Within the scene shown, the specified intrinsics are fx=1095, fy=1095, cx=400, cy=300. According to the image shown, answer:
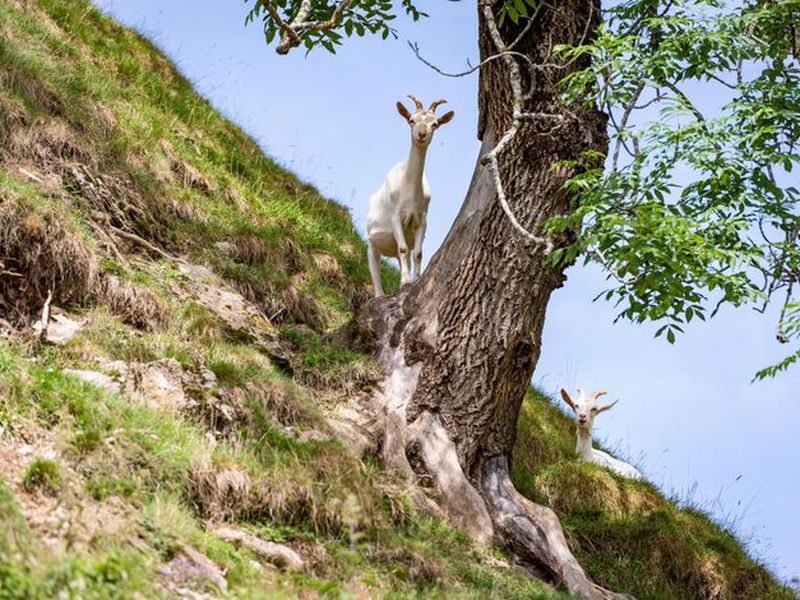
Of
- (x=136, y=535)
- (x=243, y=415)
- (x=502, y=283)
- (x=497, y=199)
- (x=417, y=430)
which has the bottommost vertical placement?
(x=136, y=535)

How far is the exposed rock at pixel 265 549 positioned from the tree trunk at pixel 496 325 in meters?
3.25

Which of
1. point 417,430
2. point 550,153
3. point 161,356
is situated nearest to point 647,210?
point 550,153

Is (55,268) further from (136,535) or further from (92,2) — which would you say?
(92,2)

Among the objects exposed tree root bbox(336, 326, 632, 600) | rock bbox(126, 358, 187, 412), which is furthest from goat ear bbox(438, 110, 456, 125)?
rock bbox(126, 358, 187, 412)

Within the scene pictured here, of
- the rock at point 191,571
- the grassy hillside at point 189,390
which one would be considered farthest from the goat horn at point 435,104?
the rock at point 191,571

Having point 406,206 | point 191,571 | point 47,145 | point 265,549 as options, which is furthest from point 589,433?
point 191,571

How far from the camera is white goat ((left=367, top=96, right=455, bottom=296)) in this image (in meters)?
13.9

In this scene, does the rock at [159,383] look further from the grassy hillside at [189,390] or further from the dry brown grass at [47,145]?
the dry brown grass at [47,145]

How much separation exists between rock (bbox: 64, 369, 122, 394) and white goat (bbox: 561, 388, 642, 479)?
7770 mm

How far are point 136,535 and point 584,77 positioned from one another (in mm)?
5886

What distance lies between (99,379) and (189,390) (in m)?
0.81

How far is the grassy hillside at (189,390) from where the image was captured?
7012 millimetres

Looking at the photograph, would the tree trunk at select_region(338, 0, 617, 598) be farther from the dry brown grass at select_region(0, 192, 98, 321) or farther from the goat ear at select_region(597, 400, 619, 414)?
the goat ear at select_region(597, 400, 619, 414)

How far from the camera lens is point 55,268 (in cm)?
1045
